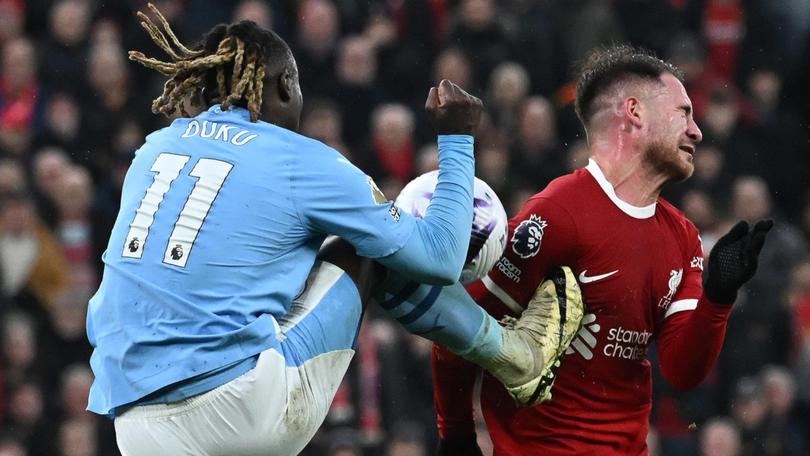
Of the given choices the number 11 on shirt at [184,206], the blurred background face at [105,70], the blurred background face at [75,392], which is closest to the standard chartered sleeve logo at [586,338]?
the number 11 on shirt at [184,206]

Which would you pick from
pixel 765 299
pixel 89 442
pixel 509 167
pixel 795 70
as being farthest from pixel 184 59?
pixel 795 70

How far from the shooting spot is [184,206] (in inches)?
165

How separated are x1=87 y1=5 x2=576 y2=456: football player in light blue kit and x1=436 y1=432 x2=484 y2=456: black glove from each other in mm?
970

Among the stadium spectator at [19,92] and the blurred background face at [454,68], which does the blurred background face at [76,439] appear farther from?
the blurred background face at [454,68]

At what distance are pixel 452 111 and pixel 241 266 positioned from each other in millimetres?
886

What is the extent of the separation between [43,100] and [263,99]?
16.9 feet

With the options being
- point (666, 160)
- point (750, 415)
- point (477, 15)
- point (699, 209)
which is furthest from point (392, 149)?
point (666, 160)

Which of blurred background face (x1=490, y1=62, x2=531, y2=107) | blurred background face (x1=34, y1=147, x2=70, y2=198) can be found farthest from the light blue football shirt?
blurred background face (x1=490, y1=62, x2=531, y2=107)

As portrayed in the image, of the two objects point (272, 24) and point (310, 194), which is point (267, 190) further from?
point (272, 24)

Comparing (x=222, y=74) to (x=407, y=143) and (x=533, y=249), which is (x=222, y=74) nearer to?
(x=533, y=249)

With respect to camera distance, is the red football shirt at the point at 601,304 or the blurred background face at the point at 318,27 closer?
the red football shirt at the point at 601,304

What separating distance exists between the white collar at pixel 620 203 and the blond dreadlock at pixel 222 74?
4.10 ft

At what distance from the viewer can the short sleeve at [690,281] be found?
4953 mm

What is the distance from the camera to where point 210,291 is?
4133mm
